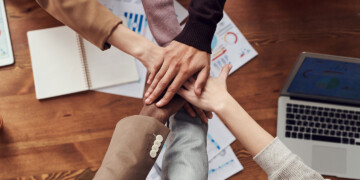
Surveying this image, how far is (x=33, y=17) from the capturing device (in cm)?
107

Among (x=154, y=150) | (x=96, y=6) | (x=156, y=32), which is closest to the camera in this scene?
(x=154, y=150)

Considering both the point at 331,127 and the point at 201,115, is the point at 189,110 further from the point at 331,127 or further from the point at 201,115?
the point at 331,127

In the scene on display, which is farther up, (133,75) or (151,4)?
(151,4)

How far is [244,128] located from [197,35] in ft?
0.89

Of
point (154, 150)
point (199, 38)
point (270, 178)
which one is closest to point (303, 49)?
point (199, 38)

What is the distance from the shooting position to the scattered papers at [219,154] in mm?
1038

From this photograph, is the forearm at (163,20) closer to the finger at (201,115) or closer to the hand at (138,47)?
the hand at (138,47)

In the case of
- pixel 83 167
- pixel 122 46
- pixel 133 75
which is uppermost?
pixel 122 46

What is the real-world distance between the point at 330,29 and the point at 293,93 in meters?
0.26

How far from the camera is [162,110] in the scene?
0.87m

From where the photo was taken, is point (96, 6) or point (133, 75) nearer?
point (96, 6)

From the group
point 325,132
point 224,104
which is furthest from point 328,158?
point 224,104

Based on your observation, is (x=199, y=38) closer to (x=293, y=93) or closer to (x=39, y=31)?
(x=293, y=93)

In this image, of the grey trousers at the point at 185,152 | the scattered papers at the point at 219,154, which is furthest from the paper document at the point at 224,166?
the grey trousers at the point at 185,152
